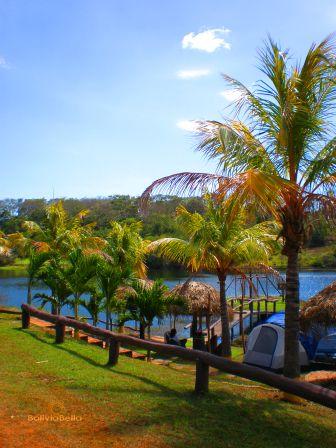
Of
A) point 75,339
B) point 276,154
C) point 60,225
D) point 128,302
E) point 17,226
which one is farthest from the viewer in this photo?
point 17,226

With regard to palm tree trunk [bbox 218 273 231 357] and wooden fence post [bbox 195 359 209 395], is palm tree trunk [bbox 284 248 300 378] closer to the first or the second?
wooden fence post [bbox 195 359 209 395]

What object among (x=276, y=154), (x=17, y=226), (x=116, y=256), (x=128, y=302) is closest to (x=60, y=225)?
(x=116, y=256)

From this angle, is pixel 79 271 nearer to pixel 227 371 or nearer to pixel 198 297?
pixel 198 297

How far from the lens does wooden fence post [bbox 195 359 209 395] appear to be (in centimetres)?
743

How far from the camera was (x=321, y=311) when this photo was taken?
44.9 ft

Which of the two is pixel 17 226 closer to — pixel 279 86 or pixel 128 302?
pixel 128 302

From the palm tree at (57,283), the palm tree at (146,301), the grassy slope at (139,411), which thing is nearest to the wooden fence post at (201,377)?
the grassy slope at (139,411)

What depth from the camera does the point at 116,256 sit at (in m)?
19.2

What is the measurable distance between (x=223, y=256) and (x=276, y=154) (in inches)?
243

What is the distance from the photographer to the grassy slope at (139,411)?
17.9 ft

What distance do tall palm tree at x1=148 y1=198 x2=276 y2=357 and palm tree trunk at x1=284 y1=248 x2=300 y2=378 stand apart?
5.40 meters

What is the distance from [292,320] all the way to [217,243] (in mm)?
6045

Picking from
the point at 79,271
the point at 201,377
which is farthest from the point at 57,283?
the point at 201,377

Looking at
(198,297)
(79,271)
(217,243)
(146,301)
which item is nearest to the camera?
(217,243)
